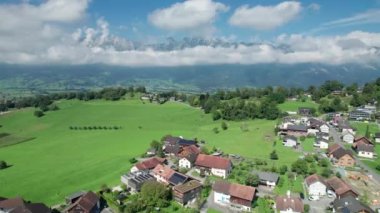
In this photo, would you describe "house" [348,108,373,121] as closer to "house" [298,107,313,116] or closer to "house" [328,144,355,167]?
"house" [298,107,313,116]

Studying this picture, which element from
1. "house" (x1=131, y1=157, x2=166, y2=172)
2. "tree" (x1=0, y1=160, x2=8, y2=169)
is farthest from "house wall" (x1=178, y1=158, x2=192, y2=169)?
"tree" (x1=0, y1=160, x2=8, y2=169)

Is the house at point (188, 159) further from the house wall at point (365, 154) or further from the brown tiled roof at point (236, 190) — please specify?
the house wall at point (365, 154)

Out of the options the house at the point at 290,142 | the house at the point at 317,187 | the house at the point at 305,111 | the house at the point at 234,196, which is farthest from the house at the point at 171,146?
the house at the point at 305,111

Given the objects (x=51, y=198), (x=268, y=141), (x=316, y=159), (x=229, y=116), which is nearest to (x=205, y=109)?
(x=229, y=116)

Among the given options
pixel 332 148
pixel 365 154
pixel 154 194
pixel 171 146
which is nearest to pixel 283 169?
pixel 332 148

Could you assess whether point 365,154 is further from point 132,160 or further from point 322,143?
point 132,160

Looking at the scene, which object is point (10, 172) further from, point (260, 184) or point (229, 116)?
point (229, 116)
